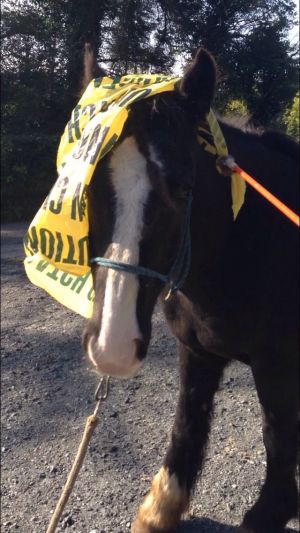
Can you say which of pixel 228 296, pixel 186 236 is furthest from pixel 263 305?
pixel 186 236

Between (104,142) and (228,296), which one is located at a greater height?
(104,142)

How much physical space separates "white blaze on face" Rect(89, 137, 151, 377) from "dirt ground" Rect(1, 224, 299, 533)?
5.16 ft

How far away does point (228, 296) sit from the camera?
6.77 ft

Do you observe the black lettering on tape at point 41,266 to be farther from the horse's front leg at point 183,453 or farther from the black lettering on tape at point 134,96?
the horse's front leg at point 183,453

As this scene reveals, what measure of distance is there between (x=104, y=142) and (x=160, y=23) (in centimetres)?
98

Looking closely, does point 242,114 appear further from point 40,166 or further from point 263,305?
point 40,166

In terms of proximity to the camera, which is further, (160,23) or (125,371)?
(160,23)

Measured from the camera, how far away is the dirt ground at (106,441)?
277cm

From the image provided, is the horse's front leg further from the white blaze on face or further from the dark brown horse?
the white blaze on face

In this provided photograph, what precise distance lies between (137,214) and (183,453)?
5.28 feet

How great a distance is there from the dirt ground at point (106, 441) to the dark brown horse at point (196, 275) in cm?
24

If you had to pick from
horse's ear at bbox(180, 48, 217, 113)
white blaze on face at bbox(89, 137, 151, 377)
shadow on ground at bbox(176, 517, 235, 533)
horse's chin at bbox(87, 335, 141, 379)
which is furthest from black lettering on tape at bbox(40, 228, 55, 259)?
shadow on ground at bbox(176, 517, 235, 533)

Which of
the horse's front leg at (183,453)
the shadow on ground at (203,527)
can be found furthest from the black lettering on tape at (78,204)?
the shadow on ground at (203,527)

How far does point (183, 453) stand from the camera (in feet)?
8.86
